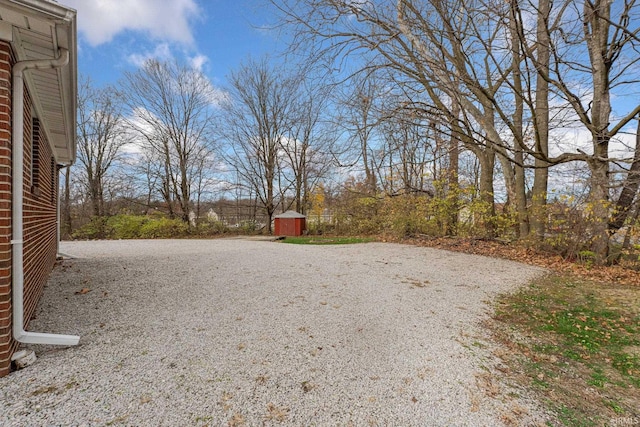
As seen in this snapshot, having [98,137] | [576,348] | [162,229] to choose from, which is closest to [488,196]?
[576,348]

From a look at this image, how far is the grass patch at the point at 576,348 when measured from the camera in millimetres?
2143

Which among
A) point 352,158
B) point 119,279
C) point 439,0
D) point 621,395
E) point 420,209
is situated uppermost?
point 439,0

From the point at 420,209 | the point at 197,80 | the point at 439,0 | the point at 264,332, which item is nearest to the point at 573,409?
the point at 264,332

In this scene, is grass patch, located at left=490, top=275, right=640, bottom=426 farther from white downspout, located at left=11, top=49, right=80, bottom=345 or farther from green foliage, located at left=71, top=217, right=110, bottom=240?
green foliage, located at left=71, top=217, right=110, bottom=240

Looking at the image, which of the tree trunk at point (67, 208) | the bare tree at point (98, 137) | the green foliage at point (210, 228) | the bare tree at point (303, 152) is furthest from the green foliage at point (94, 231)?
the bare tree at point (303, 152)

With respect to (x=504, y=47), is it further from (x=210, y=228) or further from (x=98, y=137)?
(x=98, y=137)

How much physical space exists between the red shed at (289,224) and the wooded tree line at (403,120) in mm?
2004

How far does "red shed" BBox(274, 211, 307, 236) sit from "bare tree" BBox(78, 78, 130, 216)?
408 inches

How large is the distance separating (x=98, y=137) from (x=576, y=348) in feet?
74.5

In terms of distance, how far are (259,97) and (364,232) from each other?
10437mm

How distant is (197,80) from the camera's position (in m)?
17.6

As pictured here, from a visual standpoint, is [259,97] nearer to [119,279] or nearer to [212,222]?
[212,222]

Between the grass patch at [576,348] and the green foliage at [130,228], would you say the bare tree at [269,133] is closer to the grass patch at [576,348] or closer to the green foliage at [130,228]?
the green foliage at [130,228]

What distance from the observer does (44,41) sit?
2.39 m
